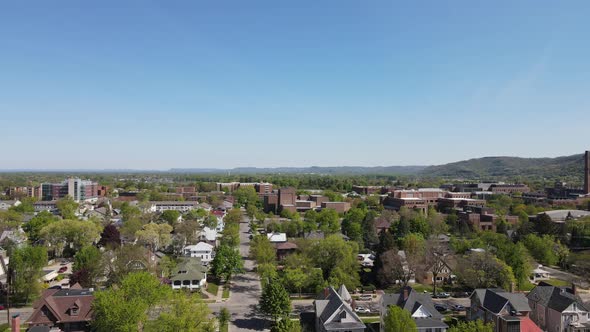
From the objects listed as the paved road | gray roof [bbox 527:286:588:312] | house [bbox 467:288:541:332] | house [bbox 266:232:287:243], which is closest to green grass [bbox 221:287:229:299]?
the paved road

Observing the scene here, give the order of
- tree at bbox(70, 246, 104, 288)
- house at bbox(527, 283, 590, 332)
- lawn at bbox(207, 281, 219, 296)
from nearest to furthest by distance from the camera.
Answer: house at bbox(527, 283, 590, 332)
tree at bbox(70, 246, 104, 288)
lawn at bbox(207, 281, 219, 296)

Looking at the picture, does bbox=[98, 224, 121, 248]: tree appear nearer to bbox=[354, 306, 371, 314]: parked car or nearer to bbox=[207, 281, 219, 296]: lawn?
bbox=[207, 281, 219, 296]: lawn

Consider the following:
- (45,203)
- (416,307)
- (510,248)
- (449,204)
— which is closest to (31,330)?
(416,307)

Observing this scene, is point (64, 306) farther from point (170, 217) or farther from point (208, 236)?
point (170, 217)

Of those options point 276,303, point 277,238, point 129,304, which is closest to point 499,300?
point 276,303

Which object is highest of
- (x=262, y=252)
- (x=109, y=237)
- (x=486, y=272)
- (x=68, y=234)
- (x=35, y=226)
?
(x=35, y=226)

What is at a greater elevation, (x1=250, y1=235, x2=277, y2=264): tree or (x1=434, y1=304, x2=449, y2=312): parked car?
(x1=250, y1=235, x2=277, y2=264): tree
